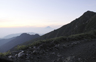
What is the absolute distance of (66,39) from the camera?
12.3m

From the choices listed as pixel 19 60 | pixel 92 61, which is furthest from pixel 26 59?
pixel 92 61

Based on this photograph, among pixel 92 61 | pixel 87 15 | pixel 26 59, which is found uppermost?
pixel 87 15

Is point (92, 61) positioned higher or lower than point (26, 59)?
lower

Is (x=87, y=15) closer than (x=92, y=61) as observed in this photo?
No

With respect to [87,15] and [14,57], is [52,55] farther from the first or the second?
[87,15]

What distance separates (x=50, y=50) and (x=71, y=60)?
2.92 m

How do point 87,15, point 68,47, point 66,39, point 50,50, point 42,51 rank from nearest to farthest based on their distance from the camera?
point 42,51, point 50,50, point 68,47, point 66,39, point 87,15

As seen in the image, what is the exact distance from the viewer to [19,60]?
6543mm

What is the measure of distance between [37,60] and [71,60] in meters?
2.62

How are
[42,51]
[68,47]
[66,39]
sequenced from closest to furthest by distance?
1. [42,51]
2. [68,47]
3. [66,39]

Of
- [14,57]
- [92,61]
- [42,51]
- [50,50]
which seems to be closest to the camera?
[92,61]

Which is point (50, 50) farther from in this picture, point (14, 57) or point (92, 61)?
point (92, 61)

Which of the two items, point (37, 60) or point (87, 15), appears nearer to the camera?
point (37, 60)

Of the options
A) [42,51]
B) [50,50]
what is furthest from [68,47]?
[42,51]
